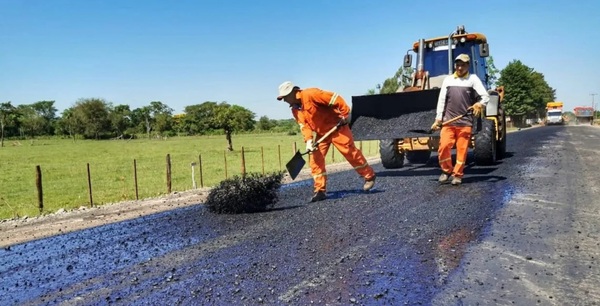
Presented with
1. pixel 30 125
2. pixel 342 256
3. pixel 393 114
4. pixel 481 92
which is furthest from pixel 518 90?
pixel 30 125

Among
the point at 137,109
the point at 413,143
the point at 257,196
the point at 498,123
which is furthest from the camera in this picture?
the point at 137,109

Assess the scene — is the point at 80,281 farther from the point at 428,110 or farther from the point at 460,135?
the point at 428,110

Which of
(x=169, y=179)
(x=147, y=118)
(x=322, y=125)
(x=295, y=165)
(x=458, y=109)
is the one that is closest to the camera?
(x=322, y=125)

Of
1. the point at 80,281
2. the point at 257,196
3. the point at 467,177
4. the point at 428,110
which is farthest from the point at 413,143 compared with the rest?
the point at 80,281

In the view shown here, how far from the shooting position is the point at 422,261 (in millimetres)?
3207

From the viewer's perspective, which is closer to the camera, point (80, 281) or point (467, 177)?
point (80, 281)

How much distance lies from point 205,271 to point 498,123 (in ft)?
28.2

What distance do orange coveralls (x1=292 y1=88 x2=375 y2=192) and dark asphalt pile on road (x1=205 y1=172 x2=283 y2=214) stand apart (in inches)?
32.0

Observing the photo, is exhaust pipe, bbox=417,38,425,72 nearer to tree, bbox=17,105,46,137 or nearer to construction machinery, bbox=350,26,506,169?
construction machinery, bbox=350,26,506,169

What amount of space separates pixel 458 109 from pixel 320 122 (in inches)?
91.2

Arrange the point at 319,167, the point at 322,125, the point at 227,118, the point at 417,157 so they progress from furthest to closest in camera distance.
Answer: the point at 227,118 → the point at 417,157 → the point at 322,125 → the point at 319,167

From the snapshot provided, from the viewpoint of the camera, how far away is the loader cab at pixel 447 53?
9.81m

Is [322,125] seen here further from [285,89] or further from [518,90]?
[518,90]

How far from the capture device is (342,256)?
132 inches
